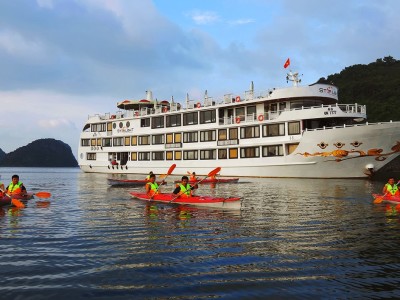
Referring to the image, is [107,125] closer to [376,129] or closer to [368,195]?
[376,129]

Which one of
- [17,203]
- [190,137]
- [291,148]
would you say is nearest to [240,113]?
[190,137]

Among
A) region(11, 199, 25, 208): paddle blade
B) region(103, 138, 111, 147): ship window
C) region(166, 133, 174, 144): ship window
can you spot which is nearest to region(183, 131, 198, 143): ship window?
region(166, 133, 174, 144): ship window

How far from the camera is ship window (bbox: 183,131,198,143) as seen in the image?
139ft

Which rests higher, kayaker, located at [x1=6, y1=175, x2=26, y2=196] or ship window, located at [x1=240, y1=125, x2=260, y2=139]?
ship window, located at [x1=240, y1=125, x2=260, y2=139]

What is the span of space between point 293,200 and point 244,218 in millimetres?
5987

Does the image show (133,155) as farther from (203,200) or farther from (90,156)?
(203,200)

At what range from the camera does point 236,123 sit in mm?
38469

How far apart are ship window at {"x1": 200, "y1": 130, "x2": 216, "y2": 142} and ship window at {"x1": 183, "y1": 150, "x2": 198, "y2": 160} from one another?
1.75 meters

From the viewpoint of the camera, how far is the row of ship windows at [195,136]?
35.2 m

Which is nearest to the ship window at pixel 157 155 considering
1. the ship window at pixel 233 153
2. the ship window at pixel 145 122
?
the ship window at pixel 145 122

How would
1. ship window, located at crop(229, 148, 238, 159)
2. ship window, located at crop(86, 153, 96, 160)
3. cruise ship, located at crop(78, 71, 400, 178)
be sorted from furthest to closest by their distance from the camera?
ship window, located at crop(86, 153, 96, 160) → ship window, located at crop(229, 148, 238, 159) → cruise ship, located at crop(78, 71, 400, 178)

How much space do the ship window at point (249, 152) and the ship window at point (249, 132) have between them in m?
1.19

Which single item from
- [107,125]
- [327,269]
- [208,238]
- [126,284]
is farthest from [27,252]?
[107,125]

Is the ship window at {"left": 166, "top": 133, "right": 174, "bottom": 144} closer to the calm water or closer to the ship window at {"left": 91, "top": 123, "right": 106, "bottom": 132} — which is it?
the ship window at {"left": 91, "top": 123, "right": 106, "bottom": 132}
